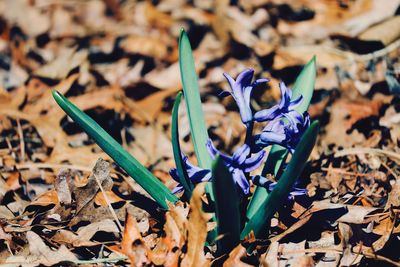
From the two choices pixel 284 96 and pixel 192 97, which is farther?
pixel 192 97

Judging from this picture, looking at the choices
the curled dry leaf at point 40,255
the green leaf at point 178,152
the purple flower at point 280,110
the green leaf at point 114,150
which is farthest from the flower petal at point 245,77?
the curled dry leaf at point 40,255

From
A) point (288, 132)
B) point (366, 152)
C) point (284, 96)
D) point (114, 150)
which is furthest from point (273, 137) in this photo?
point (366, 152)

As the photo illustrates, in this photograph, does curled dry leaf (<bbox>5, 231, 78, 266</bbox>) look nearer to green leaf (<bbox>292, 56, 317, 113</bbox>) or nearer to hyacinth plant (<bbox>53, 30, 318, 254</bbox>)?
hyacinth plant (<bbox>53, 30, 318, 254</bbox>)

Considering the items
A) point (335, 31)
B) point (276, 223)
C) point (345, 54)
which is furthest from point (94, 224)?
point (335, 31)

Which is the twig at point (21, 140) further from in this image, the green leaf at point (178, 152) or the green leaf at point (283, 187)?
the green leaf at point (283, 187)

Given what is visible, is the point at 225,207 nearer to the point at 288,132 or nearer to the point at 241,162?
the point at 241,162
